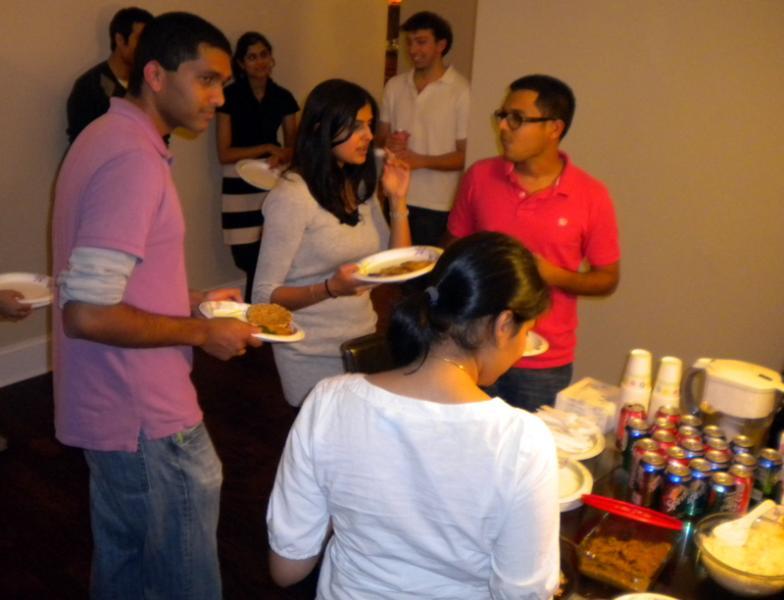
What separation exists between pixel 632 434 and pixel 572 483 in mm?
184

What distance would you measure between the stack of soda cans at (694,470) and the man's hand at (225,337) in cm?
84

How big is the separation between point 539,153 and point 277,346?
976mm

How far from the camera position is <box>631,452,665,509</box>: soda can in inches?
55.9

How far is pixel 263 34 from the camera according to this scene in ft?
15.3

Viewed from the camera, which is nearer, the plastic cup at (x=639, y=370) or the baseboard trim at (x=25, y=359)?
the plastic cup at (x=639, y=370)

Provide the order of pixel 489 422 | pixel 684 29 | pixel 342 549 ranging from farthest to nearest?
pixel 684 29, pixel 342 549, pixel 489 422

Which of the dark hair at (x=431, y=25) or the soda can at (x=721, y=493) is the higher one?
the dark hair at (x=431, y=25)

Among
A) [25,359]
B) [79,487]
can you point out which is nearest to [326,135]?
[79,487]

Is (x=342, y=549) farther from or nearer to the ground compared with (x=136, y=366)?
nearer to the ground

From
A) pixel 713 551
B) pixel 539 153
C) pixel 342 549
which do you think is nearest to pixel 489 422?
pixel 342 549

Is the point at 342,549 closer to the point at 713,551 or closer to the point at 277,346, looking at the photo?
the point at 713,551

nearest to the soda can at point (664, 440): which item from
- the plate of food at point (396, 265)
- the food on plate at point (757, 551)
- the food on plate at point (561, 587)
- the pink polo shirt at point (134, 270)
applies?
the food on plate at point (757, 551)

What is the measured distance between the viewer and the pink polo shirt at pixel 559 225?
7.12 feet

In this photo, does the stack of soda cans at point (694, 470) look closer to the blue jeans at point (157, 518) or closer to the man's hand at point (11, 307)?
the blue jeans at point (157, 518)
